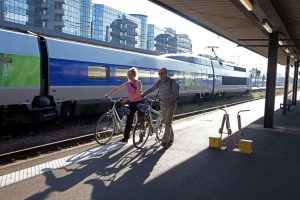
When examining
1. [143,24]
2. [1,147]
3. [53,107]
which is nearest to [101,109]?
[53,107]

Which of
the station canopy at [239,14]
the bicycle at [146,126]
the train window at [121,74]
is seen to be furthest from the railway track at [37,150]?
the train window at [121,74]

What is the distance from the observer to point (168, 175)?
707cm

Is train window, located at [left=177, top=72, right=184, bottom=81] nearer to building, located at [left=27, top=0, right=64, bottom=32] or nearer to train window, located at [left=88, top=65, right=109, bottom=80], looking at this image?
train window, located at [left=88, top=65, right=109, bottom=80]

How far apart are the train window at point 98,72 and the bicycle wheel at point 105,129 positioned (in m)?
5.75

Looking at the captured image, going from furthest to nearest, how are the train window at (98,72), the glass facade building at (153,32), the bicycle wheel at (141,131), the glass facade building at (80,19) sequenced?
the glass facade building at (153,32)
the glass facade building at (80,19)
the train window at (98,72)
the bicycle wheel at (141,131)

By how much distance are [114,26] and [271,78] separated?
204 feet

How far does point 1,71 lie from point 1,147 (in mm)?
2193

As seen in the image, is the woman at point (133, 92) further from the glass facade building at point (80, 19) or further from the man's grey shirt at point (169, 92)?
the glass facade building at point (80, 19)

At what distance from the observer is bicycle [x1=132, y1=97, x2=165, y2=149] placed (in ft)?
31.4

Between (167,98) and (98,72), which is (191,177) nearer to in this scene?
(167,98)

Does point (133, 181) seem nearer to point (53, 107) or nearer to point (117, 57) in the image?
point (53, 107)

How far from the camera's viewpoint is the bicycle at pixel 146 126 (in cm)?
957


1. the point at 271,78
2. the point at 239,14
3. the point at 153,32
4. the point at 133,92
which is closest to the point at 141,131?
the point at 133,92

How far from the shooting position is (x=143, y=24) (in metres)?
85.9
